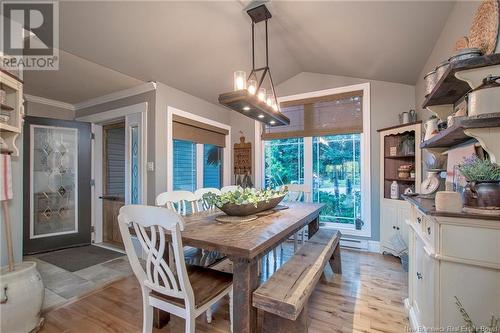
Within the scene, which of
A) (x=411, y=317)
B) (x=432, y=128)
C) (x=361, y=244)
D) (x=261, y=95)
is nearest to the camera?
(x=411, y=317)

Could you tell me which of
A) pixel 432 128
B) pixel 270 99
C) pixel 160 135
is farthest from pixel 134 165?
pixel 432 128

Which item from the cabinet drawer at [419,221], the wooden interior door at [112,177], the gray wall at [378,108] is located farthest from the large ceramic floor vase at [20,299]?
the gray wall at [378,108]

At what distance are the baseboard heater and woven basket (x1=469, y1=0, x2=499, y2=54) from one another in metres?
2.83

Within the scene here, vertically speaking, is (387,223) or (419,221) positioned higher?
(419,221)

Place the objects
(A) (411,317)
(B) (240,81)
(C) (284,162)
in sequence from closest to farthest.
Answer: (A) (411,317) → (B) (240,81) → (C) (284,162)

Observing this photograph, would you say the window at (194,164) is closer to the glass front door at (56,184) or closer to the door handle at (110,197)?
the door handle at (110,197)

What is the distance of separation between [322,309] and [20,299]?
230cm

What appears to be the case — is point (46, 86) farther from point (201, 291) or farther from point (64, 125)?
point (201, 291)

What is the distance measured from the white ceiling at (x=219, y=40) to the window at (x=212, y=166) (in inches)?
43.2

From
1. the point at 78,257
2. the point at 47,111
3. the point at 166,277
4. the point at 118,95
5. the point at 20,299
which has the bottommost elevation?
the point at 78,257

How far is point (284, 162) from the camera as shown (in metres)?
4.23

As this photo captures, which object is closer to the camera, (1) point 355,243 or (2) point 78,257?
(2) point 78,257

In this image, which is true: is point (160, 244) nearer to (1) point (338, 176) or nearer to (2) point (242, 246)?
(2) point (242, 246)

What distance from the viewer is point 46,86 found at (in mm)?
3279
